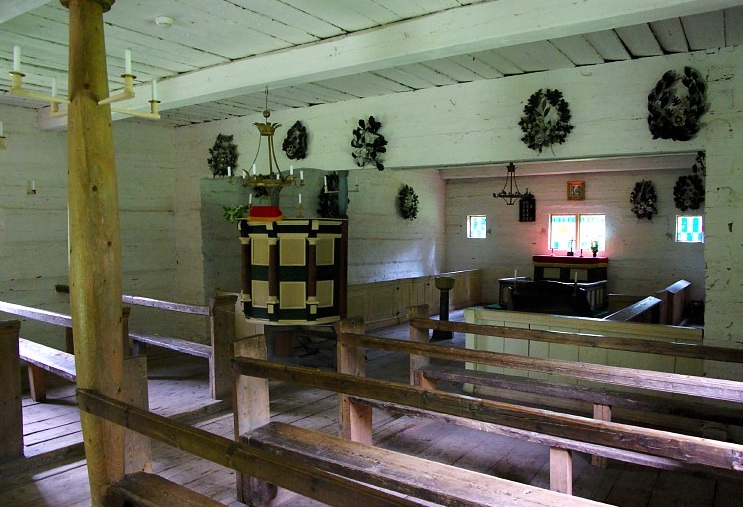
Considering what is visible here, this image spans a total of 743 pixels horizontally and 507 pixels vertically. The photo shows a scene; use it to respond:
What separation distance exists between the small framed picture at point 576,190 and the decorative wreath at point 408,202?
3154mm

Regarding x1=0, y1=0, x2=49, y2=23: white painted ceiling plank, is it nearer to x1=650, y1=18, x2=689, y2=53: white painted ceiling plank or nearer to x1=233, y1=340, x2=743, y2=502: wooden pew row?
x1=233, y1=340, x2=743, y2=502: wooden pew row

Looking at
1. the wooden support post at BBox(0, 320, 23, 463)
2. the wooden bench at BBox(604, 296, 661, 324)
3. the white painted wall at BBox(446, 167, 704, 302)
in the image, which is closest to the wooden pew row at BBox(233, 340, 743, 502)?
the wooden support post at BBox(0, 320, 23, 463)

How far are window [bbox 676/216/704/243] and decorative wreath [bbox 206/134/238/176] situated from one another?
812 cm

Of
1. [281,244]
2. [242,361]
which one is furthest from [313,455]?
[281,244]

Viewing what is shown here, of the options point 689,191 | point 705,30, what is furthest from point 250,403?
point 689,191

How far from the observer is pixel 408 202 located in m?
10.6

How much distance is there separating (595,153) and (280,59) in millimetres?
2438

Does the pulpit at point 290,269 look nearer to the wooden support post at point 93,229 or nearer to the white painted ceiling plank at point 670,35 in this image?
the wooden support post at point 93,229

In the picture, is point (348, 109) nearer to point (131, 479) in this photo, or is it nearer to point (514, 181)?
point (131, 479)

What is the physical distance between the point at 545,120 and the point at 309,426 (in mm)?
2997

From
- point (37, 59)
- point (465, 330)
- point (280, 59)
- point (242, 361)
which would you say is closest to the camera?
point (242, 361)

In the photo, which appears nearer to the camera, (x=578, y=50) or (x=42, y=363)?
(x=42, y=363)

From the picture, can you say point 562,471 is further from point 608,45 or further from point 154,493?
point 608,45

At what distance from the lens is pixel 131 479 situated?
2.40 metres
